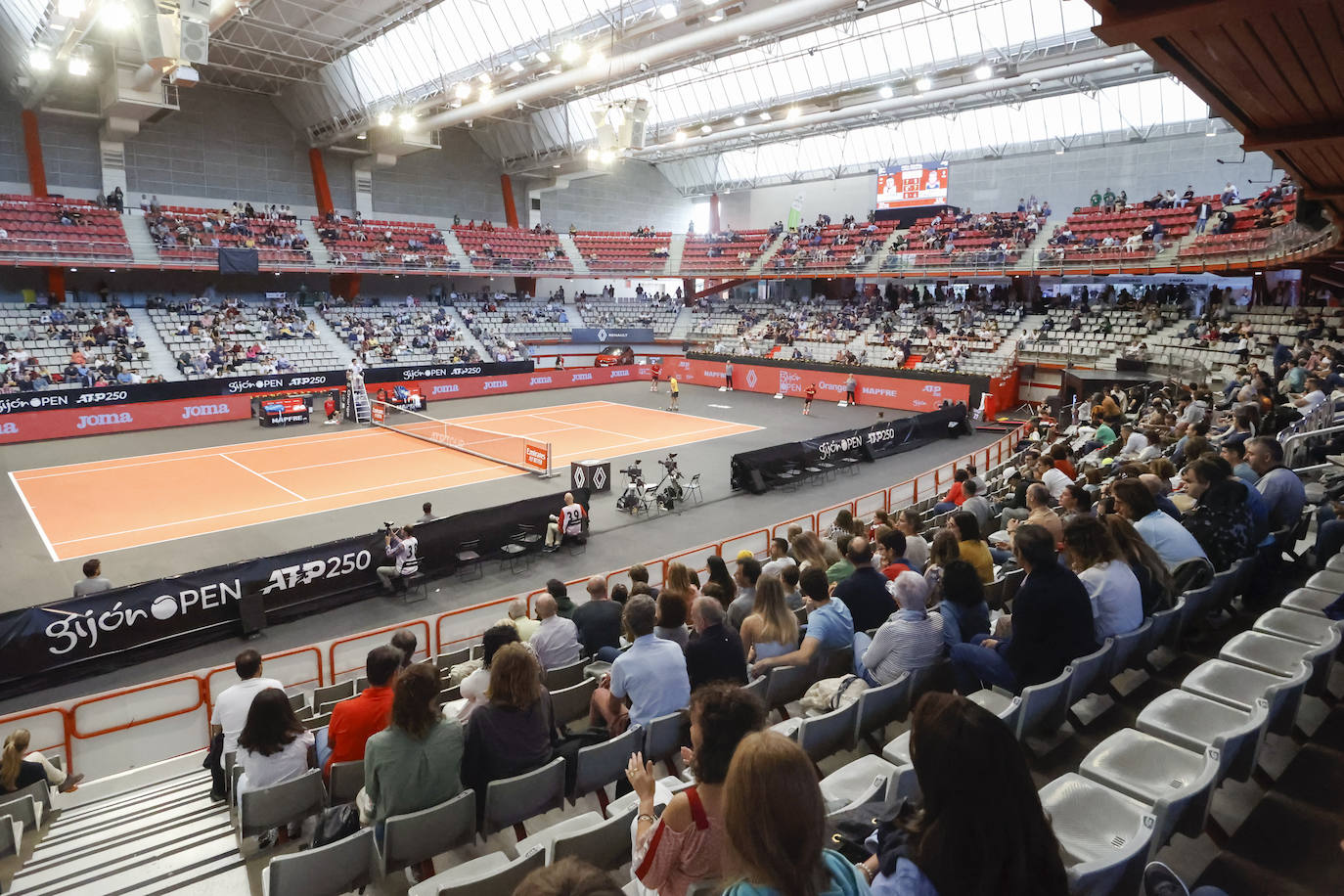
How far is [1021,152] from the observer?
43875 mm

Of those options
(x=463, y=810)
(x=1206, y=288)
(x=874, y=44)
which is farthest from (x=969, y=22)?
(x=463, y=810)

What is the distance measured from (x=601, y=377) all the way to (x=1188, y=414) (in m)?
32.5

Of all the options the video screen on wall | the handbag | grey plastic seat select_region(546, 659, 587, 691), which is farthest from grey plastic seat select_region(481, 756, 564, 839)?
the video screen on wall

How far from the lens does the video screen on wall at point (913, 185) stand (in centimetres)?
4634

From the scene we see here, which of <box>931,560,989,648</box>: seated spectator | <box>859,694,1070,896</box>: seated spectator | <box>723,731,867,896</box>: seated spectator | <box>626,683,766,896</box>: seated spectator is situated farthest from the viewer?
<box>931,560,989,648</box>: seated spectator

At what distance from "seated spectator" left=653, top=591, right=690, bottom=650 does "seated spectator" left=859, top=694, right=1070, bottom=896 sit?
317 cm

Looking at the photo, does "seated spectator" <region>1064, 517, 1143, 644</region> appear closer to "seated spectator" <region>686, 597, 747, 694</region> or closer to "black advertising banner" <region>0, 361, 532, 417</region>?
"seated spectator" <region>686, 597, 747, 694</region>

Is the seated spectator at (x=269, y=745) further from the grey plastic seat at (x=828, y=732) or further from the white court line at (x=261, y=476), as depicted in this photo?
the white court line at (x=261, y=476)

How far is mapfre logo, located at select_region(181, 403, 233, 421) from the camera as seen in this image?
30.2m

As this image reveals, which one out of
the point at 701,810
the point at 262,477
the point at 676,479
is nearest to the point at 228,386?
the point at 262,477

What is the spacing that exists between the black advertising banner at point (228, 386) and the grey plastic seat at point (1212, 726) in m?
33.3

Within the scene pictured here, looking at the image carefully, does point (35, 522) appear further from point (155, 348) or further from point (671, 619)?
point (155, 348)

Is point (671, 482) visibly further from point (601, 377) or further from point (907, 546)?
point (601, 377)

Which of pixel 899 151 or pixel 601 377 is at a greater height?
pixel 899 151
